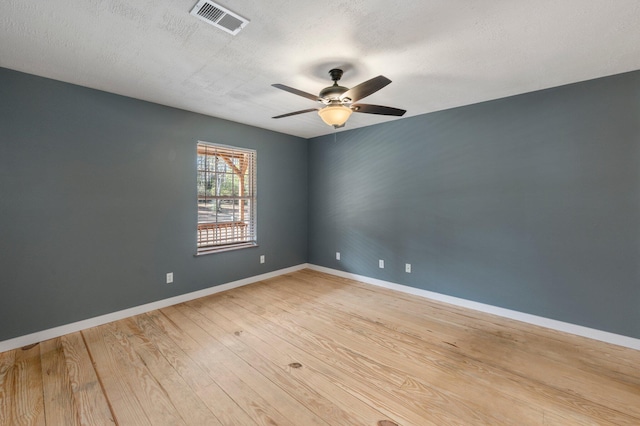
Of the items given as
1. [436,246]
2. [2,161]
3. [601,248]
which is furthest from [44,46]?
[601,248]

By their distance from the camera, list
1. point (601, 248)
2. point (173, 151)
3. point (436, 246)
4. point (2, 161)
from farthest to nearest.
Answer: point (436, 246) < point (173, 151) < point (601, 248) < point (2, 161)

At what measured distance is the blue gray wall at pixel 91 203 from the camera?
240 centimetres

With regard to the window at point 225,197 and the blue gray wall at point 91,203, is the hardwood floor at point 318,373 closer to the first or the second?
the blue gray wall at point 91,203

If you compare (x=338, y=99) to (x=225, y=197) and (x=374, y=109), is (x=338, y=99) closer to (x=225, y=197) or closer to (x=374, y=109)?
(x=374, y=109)

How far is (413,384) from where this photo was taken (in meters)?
1.95

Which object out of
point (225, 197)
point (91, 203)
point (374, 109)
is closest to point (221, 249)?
point (225, 197)

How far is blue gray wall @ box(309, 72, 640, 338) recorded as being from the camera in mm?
2512

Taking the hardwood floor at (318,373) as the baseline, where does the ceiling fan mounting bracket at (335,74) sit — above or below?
above

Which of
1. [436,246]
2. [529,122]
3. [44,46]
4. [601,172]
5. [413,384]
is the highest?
[44,46]

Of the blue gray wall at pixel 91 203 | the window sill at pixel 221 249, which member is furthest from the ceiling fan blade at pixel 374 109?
the window sill at pixel 221 249

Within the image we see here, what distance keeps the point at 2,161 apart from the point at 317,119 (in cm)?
324

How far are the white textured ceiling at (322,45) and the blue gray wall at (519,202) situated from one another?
0.41m

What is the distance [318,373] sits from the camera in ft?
6.77

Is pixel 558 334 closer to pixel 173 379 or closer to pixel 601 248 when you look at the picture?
pixel 601 248
